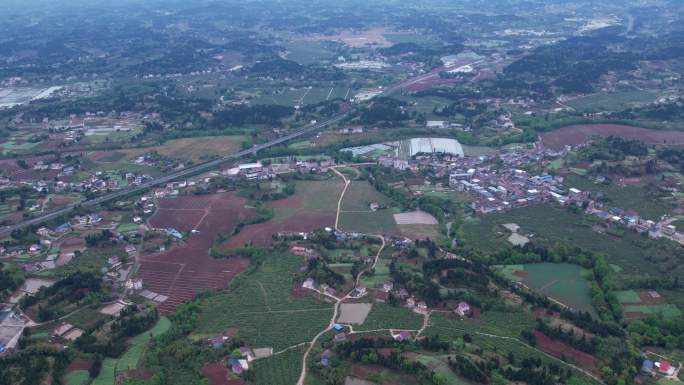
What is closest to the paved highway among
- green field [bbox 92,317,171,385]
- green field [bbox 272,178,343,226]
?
green field [bbox 272,178,343,226]

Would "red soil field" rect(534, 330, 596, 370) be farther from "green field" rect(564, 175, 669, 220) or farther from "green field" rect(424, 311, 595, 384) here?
"green field" rect(564, 175, 669, 220)

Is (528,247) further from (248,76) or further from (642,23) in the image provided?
(642,23)

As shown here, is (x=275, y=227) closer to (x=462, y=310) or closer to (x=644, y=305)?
(x=462, y=310)

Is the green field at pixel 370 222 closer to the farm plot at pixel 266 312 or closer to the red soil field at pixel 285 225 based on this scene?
the red soil field at pixel 285 225

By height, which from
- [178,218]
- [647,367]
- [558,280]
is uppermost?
[647,367]

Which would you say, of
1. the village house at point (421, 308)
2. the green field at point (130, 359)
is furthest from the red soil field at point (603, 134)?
the green field at point (130, 359)

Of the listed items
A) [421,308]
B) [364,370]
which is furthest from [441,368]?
[421,308]
